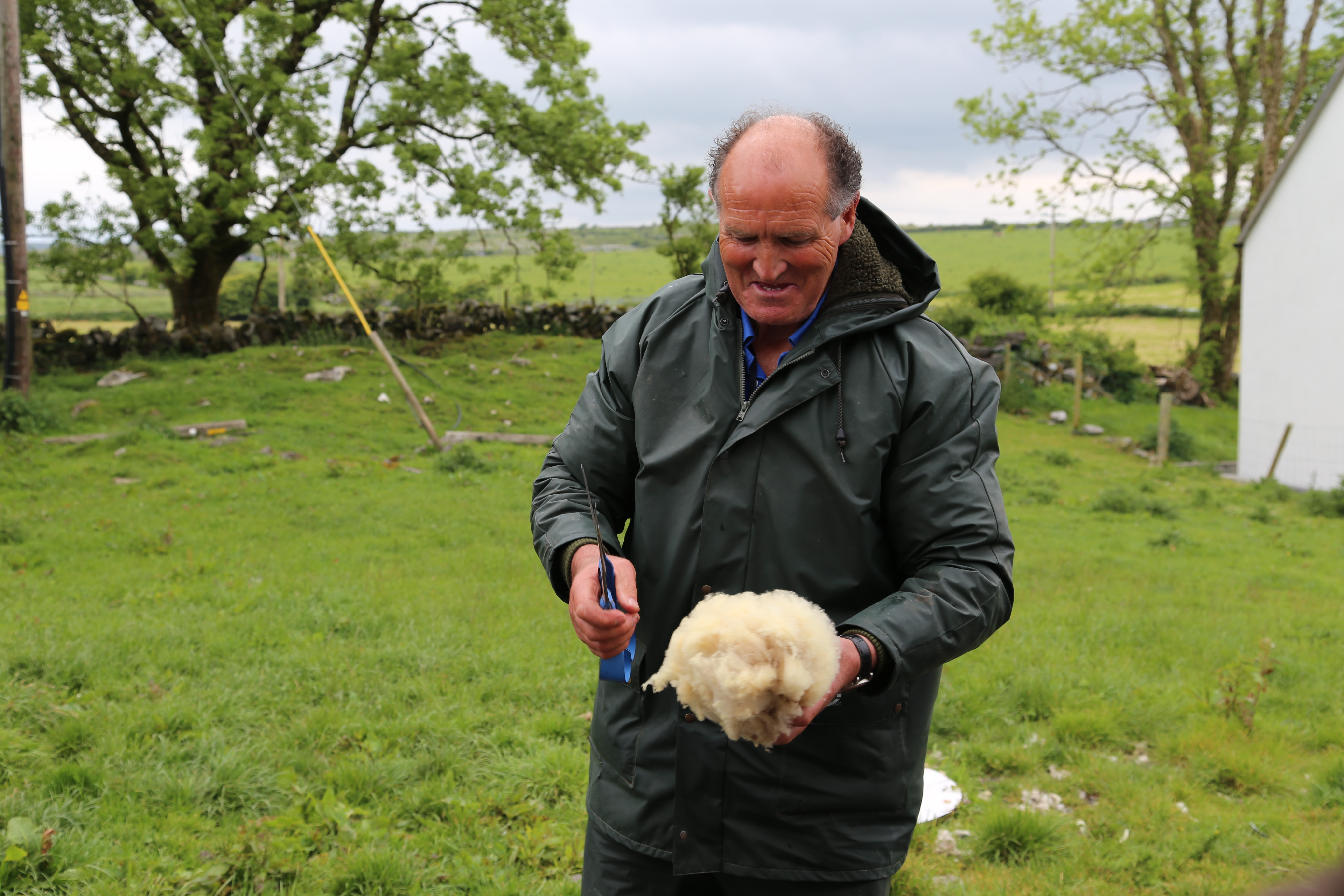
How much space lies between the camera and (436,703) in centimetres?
530

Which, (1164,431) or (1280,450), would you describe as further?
Answer: (1164,431)

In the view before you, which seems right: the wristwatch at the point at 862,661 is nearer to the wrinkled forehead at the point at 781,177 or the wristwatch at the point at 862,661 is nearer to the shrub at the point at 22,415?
the wrinkled forehead at the point at 781,177

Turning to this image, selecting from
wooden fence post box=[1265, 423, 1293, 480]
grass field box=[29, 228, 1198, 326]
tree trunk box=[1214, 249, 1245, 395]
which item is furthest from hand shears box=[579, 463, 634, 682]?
tree trunk box=[1214, 249, 1245, 395]

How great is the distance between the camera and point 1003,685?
5.89 metres

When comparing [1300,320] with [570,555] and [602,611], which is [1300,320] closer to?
[570,555]

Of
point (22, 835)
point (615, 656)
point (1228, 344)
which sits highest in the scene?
point (1228, 344)

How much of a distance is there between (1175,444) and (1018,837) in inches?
747

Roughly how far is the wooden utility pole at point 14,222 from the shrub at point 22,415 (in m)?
0.56

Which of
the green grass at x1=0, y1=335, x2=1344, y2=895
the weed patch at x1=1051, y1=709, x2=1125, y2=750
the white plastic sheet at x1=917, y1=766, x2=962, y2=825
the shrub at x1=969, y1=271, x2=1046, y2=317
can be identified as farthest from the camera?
the shrub at x1=969, y1=271, x2=1046, y2=317

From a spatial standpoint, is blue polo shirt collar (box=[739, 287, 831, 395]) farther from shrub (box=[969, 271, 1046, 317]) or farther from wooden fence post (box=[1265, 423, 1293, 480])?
shrub (box=[969, 271, 1046, 317])

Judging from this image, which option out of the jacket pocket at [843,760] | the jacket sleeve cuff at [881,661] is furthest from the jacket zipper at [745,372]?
the jacket pocket at [843,760]

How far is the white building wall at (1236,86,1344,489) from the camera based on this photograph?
Result: 1591cm

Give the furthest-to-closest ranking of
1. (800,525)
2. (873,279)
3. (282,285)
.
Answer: (282,285) < (873,279) < (800,525)

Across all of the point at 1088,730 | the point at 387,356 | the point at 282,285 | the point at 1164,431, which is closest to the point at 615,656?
the point at 1088,730
